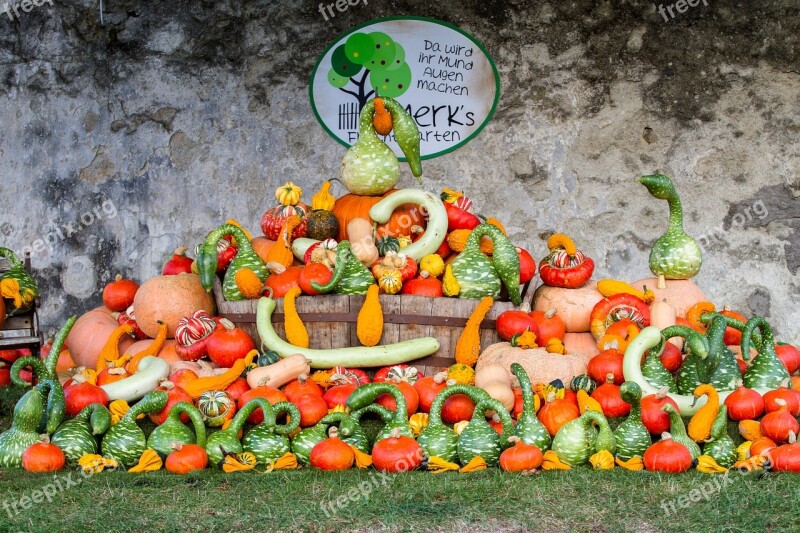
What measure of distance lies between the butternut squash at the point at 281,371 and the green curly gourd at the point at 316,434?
549mm

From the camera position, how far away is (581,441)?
436 cm

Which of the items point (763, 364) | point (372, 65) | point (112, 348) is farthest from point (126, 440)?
point (372, 65)

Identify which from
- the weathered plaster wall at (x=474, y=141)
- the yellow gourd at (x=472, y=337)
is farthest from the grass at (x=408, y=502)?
the weathered plaster wall at (x=474, y=141)

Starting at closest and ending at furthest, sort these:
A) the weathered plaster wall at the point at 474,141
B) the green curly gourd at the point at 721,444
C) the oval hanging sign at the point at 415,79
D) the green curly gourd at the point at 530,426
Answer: the green curly gourd at the point at 721,444 < the green curly gourd at the point at 530,426 < the weathered plaster wall at the point at 474,141 < the oval hanging sign at the point at 415,79

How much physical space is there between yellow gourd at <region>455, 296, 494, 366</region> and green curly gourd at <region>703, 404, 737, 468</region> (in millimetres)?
1322

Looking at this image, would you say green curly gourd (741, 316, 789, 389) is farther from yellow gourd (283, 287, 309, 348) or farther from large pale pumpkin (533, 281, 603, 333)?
yellow gourd (283, 287, 309, 348)

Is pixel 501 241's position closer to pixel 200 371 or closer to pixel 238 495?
pixel 200 371

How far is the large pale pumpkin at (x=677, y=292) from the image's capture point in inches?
223

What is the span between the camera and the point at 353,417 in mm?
4586

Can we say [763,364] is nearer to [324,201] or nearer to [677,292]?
[677,292]

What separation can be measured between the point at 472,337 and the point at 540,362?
0.42 meters

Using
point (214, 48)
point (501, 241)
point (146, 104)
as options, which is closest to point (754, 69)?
point (501, 241)

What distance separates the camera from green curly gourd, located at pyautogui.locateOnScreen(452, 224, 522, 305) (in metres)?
5.46

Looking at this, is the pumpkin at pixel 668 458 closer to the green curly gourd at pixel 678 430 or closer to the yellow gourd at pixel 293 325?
the green curly gourd at pixel 678 430
